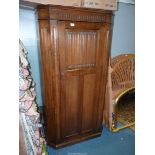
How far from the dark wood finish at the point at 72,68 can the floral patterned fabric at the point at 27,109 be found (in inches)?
11.1

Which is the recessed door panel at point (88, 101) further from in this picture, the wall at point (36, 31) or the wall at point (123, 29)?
the wall at point (123, 29)

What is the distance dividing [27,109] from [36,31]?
0.91m

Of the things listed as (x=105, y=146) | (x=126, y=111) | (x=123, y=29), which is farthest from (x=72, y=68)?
(x=126, y=111)

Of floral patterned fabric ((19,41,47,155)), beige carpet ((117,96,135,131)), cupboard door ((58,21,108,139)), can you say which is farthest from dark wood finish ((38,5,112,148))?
beige carpet ((117,96,135,131))

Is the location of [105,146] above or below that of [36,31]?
below

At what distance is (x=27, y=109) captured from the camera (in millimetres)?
1518

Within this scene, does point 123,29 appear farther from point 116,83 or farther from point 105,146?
point 105,146

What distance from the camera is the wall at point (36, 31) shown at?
1.99 metres

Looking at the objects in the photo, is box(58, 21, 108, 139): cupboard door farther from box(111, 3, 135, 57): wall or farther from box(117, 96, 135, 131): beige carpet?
box(111, 3, 135, 57): wall

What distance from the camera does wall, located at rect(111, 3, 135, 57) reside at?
263 cm

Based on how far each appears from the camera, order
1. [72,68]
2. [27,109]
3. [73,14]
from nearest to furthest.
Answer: [27,109]
[73,14]
[72,68]
